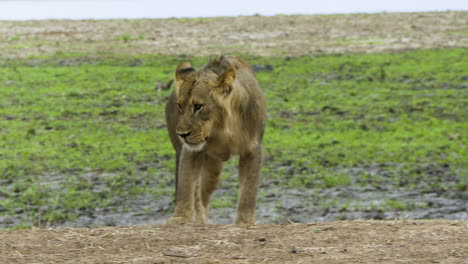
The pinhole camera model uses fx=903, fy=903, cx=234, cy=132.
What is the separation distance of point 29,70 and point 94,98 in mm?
3249

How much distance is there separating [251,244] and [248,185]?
124cm

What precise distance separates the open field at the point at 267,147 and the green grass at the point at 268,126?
0.13 feet

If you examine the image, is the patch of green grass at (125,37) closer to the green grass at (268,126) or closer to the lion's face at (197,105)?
the green grass at (268,126)

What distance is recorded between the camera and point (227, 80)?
6.93 m

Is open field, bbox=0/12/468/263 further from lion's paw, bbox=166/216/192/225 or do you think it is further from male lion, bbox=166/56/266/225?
male lion, bbox=166/56/266/225

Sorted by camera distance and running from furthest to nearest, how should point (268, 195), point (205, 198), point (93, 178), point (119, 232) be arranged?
point (93, 178) < point (268, 195) < point (205, 198) < point (119, 232)

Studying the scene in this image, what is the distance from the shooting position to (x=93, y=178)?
465 inches

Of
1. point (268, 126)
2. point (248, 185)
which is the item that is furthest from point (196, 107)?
point (268, 126)

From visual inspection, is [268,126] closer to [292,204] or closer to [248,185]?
[292,204]

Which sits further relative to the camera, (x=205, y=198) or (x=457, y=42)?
(x=457, y=42)

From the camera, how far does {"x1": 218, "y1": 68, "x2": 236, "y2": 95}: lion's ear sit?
6.89 metres

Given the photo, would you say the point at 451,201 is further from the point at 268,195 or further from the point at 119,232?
Result: the point at 119,232

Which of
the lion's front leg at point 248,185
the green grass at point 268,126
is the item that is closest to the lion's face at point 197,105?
the lion's front leg at point 248,185

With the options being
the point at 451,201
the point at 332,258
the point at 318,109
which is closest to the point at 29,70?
the point at 318,109
